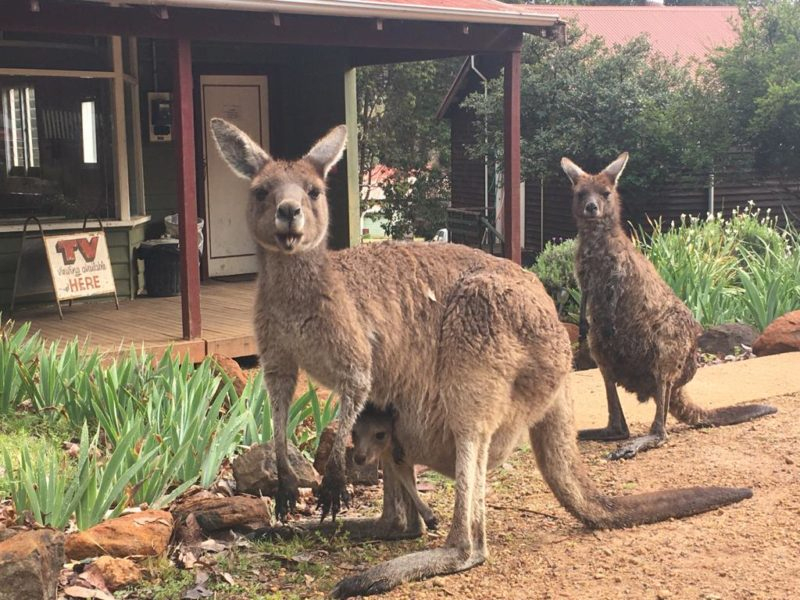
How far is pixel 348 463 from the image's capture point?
584 centimetres

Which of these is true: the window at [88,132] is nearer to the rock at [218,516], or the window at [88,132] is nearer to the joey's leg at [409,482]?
the rock at [218,516]

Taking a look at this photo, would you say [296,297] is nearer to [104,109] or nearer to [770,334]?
[770,334]

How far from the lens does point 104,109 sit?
11828 mm

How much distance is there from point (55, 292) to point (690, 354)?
21.7ft

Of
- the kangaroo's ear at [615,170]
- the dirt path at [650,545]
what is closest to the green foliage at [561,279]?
the kangaroo's ear at [615,170]

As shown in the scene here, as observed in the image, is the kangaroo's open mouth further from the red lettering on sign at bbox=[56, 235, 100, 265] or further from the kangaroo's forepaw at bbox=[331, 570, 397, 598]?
the red lettering on sign at bbox=[56, 235, 100, 265]

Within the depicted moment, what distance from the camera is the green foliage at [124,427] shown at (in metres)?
4.67

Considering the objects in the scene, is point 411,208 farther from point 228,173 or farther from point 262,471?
point 262,471

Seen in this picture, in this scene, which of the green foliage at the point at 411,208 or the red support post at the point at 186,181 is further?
the green foliage at the point at 411,208

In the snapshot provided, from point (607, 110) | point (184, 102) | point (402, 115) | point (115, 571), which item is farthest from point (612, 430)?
point (402, 115)

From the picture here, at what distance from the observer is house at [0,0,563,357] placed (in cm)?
930

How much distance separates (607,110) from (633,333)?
434 inches

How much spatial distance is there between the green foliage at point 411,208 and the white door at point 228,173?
9.87m

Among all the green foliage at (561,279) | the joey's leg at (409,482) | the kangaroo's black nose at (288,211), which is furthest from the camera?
the green foliage at (561,279)
